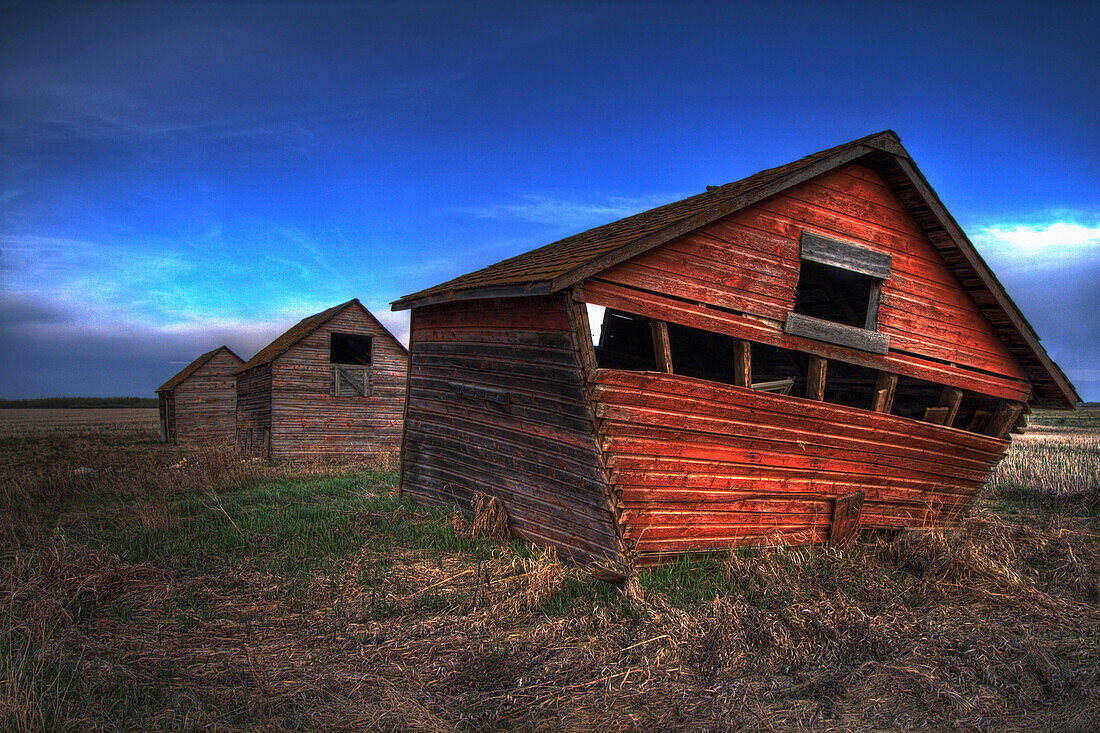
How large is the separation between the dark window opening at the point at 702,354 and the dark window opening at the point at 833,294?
1698mm

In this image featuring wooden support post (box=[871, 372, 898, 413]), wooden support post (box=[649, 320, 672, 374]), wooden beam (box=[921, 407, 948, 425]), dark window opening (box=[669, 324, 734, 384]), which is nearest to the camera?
wooden support post (box=[649, 320, 672, 374])

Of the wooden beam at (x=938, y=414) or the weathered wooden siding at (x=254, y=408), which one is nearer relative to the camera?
the wooden beam at (x=938, y=414)

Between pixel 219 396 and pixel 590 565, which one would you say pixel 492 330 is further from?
pixel 219 396

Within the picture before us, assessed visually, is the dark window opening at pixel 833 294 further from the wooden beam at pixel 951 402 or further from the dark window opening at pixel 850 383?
the wooden beam at pixel 951 402

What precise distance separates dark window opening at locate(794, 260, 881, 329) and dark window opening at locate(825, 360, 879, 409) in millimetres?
759

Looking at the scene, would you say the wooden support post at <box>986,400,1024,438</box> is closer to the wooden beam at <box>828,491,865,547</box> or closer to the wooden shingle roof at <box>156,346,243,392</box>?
the wooden beam at <box>828,491,865,547</box>

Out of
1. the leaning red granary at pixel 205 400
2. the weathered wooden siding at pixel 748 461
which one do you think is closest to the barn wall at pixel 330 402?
the leaning red granary at pixel 205 400

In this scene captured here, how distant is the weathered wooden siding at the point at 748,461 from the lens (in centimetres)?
665

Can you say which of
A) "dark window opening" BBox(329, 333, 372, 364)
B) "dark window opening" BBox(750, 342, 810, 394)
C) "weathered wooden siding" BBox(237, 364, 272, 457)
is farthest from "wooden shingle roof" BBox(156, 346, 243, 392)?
"dark window opening" BBox(750, 342, 810, 394)

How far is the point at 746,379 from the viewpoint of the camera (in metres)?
7.30

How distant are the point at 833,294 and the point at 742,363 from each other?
3.93 metres

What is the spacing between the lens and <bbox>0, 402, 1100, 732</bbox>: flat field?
4.35m

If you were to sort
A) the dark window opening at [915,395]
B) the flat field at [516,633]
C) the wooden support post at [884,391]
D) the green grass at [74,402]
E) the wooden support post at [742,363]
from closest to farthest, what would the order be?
the flat field at [516,633] → the wooden support post at [742,363] → the wooden support post at [884,391] → the dark window opening at [915,395] → the green grass at [74,402]

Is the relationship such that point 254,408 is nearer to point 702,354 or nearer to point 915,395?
point 702,354
